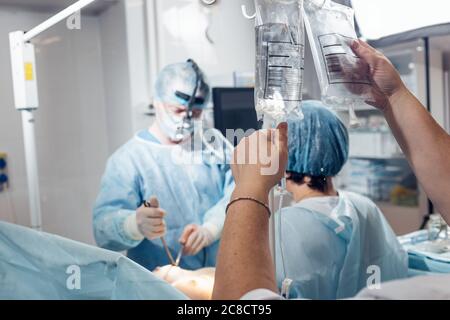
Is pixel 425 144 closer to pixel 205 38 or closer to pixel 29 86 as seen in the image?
pixel 205 38

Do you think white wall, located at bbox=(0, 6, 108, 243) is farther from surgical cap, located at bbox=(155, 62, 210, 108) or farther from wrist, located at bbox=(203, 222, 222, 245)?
wrist, located at bbox=(203, 222, 222, 245)

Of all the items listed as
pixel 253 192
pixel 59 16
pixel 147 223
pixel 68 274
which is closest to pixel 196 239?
pixel 147 223

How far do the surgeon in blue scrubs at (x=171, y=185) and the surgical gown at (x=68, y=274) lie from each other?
0.19 m

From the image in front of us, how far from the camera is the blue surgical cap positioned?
1252 millimetres

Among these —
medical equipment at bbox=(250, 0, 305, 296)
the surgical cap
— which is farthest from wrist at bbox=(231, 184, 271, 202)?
the surgical cap

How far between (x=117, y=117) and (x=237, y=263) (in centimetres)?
62

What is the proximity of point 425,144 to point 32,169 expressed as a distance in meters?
0.93

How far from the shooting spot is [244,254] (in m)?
0.77

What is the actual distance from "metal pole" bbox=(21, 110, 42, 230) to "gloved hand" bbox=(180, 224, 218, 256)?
15.8 inches

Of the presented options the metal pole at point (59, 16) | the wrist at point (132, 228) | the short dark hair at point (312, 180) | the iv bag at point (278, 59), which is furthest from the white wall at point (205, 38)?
the wrist at point (132, 228)

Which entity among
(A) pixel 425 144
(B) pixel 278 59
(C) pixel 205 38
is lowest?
(A) pixel 425 144

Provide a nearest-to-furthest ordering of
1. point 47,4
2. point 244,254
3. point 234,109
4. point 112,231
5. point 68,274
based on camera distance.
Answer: point 244,254 → point 68,274 → point 47,4 → point 112,231 → point 234,109
